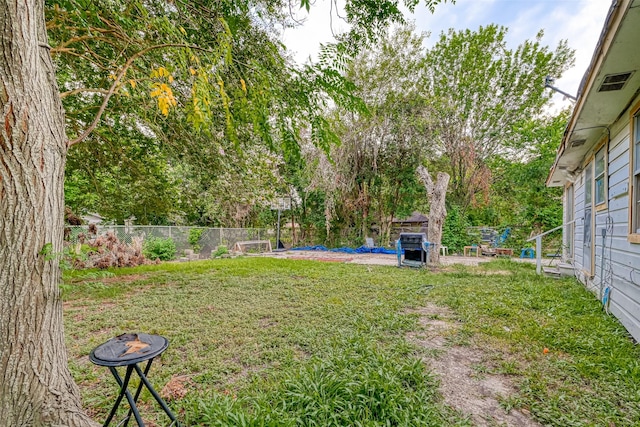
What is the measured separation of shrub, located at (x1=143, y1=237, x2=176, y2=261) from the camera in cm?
952

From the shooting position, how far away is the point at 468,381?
2172 millimetres

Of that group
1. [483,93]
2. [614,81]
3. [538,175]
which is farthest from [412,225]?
[614,81]

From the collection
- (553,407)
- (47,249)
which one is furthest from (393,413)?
(47,249)

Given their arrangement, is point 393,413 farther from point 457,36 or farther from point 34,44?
point 457,36

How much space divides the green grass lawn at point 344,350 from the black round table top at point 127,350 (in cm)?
35

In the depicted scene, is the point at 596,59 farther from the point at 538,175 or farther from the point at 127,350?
the point at 538,175

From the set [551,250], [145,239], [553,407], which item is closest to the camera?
[553,407]

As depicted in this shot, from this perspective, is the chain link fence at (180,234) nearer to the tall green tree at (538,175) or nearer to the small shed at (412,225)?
the small shed at (412,225)

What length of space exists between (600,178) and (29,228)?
21.0 feet

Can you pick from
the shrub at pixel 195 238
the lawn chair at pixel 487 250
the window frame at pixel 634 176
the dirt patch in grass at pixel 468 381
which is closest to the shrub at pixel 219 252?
the shrub at pixel 195 238

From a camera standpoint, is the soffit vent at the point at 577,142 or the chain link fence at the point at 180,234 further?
the chain link fence at the point at 180,234

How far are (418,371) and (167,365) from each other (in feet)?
6.89

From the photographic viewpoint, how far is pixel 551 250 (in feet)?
36.9

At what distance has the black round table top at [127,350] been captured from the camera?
49.9 inches
